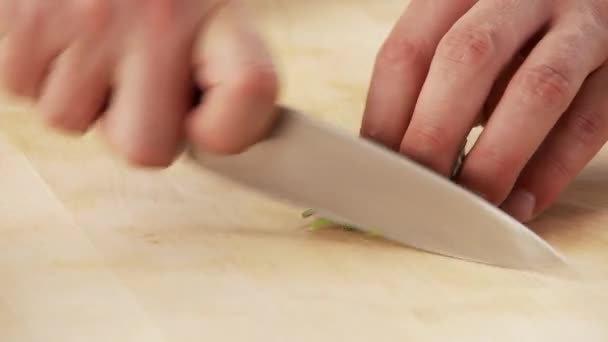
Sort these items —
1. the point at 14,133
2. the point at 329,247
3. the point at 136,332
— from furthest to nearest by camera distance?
the point at 14,133 → the point at 329,247 → the point at 136,332

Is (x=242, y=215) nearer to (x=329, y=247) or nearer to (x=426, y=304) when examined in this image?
(x=329, y=247)

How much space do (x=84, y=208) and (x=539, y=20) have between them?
459mm

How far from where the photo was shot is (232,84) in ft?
1.98

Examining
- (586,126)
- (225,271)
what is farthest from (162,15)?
(586,126)

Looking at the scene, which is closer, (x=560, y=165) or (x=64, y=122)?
(x=64, y=122)

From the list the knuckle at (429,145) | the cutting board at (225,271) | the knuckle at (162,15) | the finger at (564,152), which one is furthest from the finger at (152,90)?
the finger at (564,152)

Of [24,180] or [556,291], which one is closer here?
[556,291]

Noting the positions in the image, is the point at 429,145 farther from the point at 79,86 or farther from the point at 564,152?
the point at 79,86

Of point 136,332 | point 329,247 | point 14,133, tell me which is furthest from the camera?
point 14,133

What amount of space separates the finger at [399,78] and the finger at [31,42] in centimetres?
28

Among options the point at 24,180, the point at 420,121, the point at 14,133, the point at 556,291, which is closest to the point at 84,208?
the point at 24,180

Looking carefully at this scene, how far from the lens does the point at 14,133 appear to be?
94 cm

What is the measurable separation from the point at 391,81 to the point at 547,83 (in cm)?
14

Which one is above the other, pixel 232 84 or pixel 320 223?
pixel 232 84
